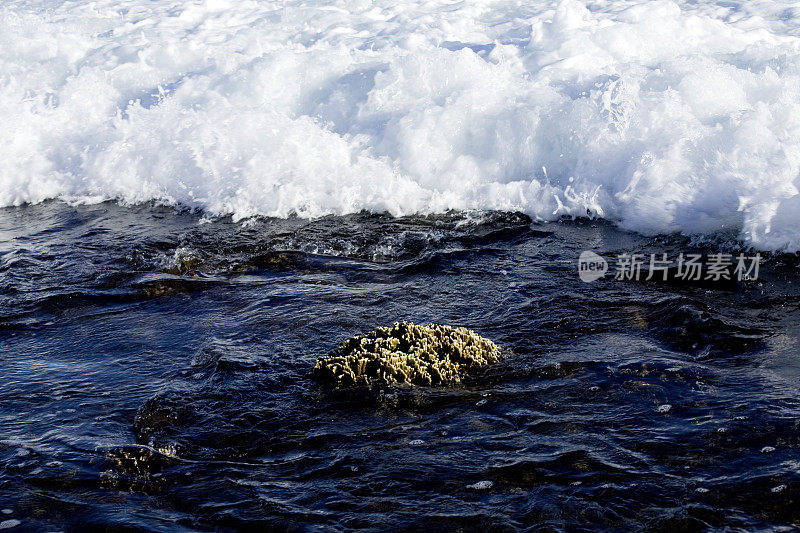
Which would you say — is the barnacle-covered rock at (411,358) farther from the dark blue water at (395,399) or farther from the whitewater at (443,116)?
the whitewater at (443,116)

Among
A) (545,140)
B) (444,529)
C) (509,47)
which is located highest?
(509,47)

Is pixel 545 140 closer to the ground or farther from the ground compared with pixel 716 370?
farther from the ground

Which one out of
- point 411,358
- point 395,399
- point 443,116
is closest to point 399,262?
point 411,358

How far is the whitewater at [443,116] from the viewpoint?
10.0m

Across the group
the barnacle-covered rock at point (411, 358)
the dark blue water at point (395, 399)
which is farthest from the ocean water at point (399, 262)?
the barnacle-covered rock at point (411, 358)

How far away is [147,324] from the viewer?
25.8ft

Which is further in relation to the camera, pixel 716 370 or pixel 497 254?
pixel 497 254

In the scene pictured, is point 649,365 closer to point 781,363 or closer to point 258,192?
point 781,363

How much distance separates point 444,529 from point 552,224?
6.68m

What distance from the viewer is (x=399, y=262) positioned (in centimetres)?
942

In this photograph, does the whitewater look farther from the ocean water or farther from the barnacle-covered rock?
the barnacle-covered rock

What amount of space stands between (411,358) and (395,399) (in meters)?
0.44

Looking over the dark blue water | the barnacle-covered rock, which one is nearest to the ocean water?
the dark blue water

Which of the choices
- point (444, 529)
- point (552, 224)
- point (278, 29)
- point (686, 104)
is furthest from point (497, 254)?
point (278, 29)
